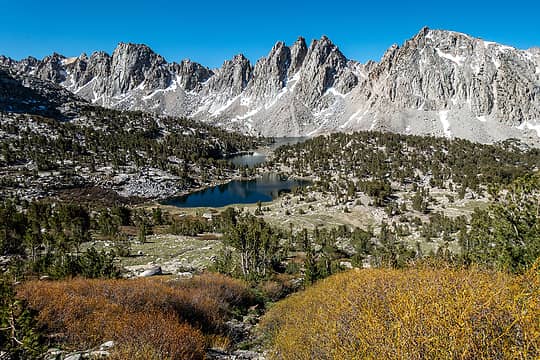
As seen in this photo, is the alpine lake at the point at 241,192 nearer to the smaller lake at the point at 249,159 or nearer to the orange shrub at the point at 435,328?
the smaller lake at the point at 249,159

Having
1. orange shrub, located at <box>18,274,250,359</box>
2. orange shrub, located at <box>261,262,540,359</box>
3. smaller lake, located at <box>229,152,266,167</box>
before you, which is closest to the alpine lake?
smaller lake, located at <box>229,152,266,167</box>

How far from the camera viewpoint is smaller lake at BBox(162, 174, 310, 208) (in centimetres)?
9014

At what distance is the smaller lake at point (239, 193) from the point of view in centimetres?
9014

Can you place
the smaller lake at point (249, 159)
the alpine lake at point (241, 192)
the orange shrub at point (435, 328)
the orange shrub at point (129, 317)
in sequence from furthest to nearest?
the smaller lake at point (249, 159)
the alpine lake at point (241, 192)
the orange shrub at point (129, 317)
the orange shrub at point (435, 328)

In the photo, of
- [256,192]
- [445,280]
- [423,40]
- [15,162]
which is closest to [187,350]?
[445,280]

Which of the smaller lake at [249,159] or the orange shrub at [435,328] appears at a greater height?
the smaller lake at [249,159]

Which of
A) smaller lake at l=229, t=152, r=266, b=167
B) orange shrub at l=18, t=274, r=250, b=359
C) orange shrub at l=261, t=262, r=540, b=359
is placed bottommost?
orange shrub at l=18, t=274, r=250, b=359

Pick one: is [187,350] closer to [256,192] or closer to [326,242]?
[326,242]

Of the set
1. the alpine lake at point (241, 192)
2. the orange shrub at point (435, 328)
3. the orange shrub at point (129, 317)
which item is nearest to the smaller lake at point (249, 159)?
the alpine lake at point (241, 192)

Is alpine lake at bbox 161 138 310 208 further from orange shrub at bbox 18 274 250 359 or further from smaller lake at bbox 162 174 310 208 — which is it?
orange shrub at bbox 18 274 250 359

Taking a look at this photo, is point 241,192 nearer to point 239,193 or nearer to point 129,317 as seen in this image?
point 239,193

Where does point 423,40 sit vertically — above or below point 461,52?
above

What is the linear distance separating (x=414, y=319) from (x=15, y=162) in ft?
388

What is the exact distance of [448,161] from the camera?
102 m
